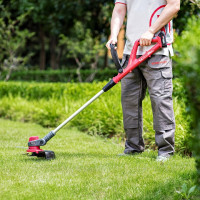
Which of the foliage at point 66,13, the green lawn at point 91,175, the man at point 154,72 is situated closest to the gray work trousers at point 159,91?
the man at point 154,72

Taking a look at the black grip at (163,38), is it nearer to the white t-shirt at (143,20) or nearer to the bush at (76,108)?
the white t-shirt at (143,20)

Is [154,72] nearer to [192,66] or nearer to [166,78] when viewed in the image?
[166,78]

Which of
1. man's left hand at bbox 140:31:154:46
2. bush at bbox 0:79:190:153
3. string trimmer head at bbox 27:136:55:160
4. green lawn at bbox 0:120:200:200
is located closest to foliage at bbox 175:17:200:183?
green lawn at bbox 0:120:200:200

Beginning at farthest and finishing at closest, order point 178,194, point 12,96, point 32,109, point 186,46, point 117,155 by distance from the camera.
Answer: point 12,96 < point 32,109 < point 117,155 < point 178,194 < point 186,46

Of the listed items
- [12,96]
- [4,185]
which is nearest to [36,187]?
[4,185]

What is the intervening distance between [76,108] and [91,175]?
10.1ft

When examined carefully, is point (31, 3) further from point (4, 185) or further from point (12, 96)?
point (4, 185)

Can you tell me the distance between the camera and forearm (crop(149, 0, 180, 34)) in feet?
10.4

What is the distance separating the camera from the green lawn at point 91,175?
242 centimetres

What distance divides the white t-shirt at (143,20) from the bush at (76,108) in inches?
27.8

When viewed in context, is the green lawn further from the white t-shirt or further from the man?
the white t-shirt

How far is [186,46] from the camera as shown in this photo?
169 cm

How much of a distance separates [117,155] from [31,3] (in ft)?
26.8

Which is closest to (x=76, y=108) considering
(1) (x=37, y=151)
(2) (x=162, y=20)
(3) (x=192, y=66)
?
(1) (x=37, y=151)
